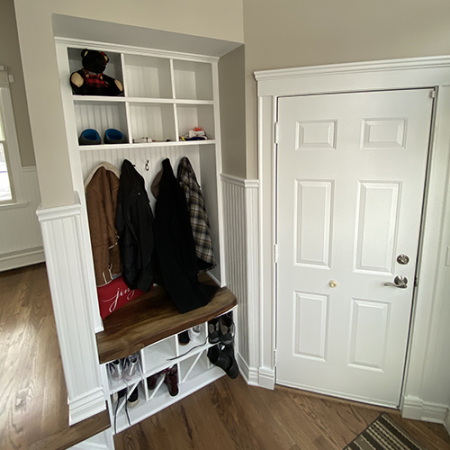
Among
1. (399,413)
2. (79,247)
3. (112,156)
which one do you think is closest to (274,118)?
(112,156)

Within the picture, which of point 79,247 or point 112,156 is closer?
point 79,247

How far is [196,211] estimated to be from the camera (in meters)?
2.28

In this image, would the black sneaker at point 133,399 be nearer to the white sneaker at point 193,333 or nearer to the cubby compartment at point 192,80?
the white sneaker at point 193,333

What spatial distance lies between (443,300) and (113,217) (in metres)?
1.92

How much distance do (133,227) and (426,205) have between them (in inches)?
64.7

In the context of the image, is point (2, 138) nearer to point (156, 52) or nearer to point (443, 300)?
point (156, 52)

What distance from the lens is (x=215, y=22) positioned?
1.71 m

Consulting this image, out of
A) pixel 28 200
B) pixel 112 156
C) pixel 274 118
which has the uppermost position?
pixel 274 118

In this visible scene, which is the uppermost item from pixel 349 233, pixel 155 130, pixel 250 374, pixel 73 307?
pixel 155 130

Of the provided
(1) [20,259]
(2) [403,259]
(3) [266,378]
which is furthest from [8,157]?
(2) [403,259]

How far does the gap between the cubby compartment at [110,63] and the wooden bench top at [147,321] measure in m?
1.38

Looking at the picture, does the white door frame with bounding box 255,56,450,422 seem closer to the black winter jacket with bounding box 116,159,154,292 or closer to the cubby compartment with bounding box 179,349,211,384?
the cubby compartment with bounding box 179,349,211,384

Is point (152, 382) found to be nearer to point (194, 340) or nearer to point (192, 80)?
point (194, 340)

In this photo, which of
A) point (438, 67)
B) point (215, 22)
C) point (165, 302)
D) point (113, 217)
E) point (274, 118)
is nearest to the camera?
point (438, 67)
